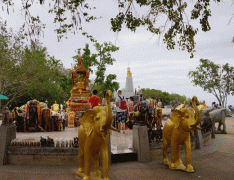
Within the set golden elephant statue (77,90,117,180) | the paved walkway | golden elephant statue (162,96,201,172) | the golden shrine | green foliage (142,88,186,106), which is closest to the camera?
golden elephant statue (77,90,117,180)

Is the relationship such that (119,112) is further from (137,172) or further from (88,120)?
(88,120)

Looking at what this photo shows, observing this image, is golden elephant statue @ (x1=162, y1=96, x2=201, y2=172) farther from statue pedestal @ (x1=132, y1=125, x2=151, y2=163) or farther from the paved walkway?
statue pedestal @ (x1=132, y1=125, x2=151, y2=163)

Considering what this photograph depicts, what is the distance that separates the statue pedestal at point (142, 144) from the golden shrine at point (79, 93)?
8.67 meters

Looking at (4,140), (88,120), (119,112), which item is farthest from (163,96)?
(88,120)

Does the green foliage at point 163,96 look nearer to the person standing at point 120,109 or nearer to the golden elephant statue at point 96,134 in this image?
the person standing at point 120,109

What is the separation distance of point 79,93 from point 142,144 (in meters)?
10.1

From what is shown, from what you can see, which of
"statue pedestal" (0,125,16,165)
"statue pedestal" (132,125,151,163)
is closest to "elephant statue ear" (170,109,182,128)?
"statue pedestal" (132,125,151,163)

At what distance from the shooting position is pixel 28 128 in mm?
10133

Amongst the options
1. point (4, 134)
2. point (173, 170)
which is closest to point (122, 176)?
point (173, 170)

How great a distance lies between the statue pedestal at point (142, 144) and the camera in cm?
588

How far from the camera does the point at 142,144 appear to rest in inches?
233

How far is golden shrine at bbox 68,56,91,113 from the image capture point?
14.5 metres

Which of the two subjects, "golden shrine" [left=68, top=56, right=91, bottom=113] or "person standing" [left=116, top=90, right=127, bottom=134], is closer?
"person standing" [left=116, top=90, right=127, bottom=134]

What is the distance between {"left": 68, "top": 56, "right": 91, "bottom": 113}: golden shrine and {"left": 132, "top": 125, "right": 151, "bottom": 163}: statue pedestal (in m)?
8.67
